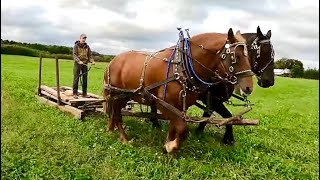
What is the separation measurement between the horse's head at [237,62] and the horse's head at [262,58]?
1.03 metres

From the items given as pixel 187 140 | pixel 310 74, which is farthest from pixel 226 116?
pixel 310 74

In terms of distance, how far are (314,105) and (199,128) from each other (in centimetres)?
1170

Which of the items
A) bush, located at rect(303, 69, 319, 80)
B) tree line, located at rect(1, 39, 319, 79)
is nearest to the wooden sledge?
tree line, located at rect(1, 39, 319, 79)

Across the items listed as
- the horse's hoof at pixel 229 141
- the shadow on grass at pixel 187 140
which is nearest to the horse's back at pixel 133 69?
the shadow on grass at pixel 187 140

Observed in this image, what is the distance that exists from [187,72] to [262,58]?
63.1 inches

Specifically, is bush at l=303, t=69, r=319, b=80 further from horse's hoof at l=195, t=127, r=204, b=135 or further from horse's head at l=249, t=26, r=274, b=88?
horse's head at l=249, t=26, r=274, b=88

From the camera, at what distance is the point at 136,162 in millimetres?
7004

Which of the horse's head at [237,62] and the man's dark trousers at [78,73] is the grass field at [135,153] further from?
the horse's head at [237,62]

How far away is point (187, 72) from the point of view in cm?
691

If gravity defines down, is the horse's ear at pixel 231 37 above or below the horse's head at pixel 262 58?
above

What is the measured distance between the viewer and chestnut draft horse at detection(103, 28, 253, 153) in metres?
6.56

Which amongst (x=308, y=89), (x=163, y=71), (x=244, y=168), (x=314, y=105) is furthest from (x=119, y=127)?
(x=308, y=89)

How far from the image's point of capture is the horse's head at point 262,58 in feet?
25.0

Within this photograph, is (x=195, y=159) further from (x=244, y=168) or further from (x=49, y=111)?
(x=49, y=111)
